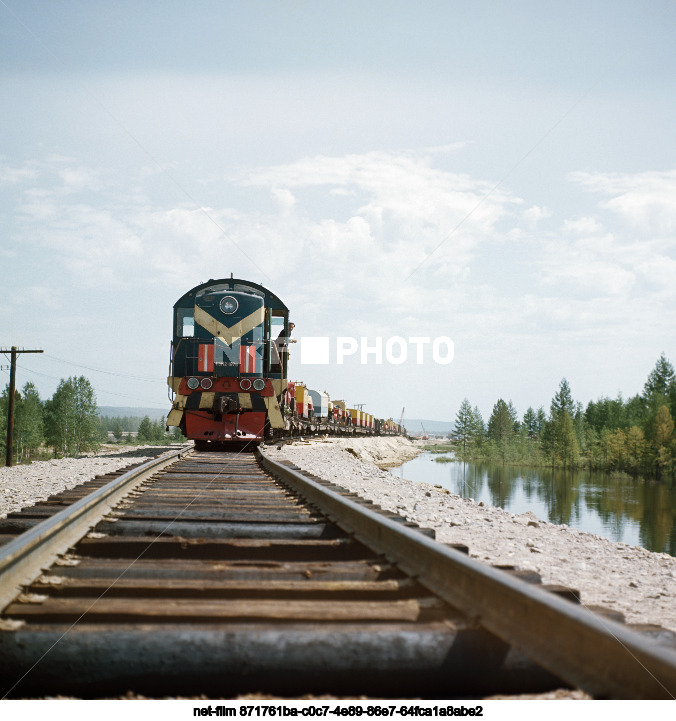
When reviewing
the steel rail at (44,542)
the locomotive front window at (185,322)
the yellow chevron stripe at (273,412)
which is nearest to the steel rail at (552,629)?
the steel rail at (44,542)

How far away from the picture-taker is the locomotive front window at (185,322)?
16.1 meters

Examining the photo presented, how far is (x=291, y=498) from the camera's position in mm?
6426

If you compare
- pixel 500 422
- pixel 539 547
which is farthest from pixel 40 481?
pixel 500 422

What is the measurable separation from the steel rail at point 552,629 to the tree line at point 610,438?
72.6 metres

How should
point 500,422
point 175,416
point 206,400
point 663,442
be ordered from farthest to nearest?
point 500,422 → point 663,442 → point 175,416 → point 206,400

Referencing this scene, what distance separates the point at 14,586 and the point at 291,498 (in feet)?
12.6

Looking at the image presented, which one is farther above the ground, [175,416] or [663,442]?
[175,416]

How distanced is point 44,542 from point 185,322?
1313cm

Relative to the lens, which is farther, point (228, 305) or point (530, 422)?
point (530, 422)

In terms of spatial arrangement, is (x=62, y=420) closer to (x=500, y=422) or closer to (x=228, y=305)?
(x=228, y=305)

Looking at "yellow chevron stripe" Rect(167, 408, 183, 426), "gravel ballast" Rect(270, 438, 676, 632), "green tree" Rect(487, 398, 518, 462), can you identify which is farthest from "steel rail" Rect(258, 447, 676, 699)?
"green tree" Rect(487, 398, 518, 462)

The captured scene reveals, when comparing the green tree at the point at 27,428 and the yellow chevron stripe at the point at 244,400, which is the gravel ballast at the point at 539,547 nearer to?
the yellow chevron stripe at the point at 244,400

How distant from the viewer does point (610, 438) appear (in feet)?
279

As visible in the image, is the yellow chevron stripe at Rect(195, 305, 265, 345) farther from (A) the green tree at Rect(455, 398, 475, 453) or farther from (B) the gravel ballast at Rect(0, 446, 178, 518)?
(A) the green tree at Rect(455, 398, 475, 453)
